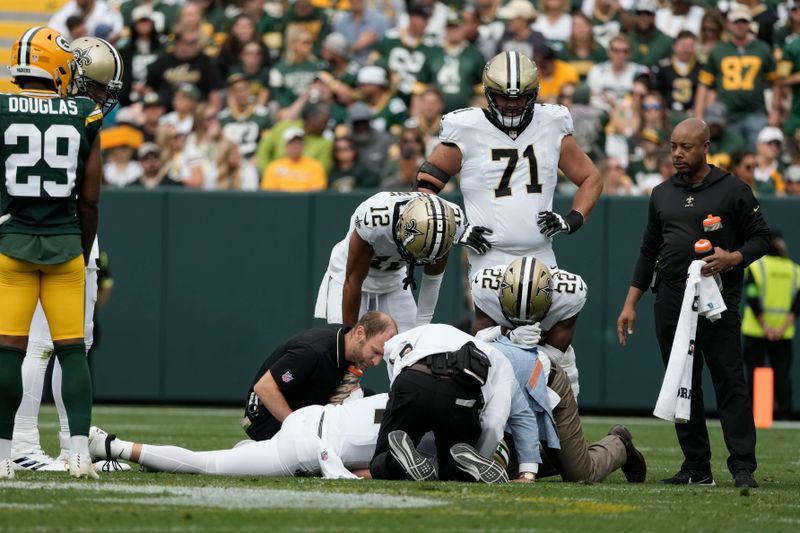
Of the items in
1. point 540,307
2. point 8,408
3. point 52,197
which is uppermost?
point 52,197

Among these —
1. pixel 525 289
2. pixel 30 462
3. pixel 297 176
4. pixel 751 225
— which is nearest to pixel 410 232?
pixel 525 289

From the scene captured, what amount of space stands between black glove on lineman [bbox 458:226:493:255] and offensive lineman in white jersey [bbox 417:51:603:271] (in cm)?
8

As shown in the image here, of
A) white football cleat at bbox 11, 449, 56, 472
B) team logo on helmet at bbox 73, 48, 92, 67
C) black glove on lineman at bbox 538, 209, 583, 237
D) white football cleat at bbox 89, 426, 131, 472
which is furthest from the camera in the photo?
black glove on lineman at bbox 538, 209, 583, 237

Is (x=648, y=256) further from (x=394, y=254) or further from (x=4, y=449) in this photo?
(x=4, y=449)

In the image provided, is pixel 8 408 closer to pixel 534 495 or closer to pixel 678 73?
pixel 534 495

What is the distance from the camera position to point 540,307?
7.07 metres

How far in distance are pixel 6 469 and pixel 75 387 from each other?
19.3 inches

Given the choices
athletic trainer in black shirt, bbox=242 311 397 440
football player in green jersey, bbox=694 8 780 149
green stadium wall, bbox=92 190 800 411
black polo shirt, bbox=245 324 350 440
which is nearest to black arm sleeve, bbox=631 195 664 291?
athletic trainer in black shirt, bbox=242 311 397 440

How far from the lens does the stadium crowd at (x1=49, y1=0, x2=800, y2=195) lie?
14.1 meters

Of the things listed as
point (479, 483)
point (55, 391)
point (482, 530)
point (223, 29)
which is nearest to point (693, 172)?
point (479, 483)

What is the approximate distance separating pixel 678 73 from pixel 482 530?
34.1 ft

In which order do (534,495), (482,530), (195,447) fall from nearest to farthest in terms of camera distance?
(482,530), (534,495), (195,447)

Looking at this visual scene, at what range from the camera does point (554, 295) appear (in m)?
7.23

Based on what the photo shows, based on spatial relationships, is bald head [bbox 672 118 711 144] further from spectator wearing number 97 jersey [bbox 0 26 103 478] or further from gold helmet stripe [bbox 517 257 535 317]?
spectator wearing number 97 jersey [bbox 0 26 103 478]
